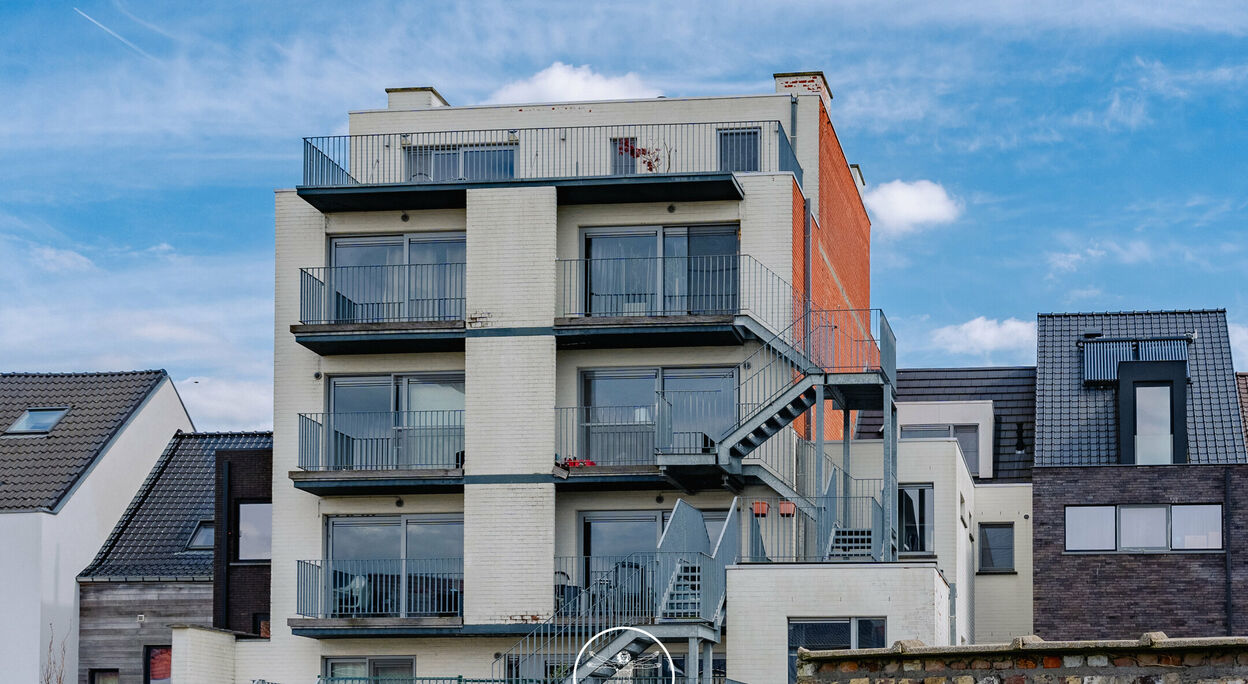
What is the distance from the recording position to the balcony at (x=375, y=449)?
3759 cm

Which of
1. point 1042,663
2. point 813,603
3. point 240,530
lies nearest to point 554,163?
point 240,530

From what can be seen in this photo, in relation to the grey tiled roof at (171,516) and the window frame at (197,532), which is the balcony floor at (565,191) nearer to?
the grey tiled roof at (171,516)

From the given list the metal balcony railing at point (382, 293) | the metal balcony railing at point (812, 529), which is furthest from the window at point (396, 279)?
the metal balcony railing at point (812, 529)

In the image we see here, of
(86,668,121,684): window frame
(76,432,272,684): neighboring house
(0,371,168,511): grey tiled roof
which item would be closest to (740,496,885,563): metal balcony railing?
(76,432,272,684): neighboring house

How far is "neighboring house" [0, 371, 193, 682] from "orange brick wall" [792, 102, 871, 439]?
1517 cm

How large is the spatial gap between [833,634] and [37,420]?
2025 cm

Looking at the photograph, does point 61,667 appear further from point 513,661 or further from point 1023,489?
point 1023,489

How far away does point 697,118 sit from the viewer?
40.7 m

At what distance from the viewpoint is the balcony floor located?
3703cm

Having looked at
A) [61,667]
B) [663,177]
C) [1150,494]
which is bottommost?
[61,667]

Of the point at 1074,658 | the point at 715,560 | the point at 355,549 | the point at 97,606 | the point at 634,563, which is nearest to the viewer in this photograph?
the point at 1074,658

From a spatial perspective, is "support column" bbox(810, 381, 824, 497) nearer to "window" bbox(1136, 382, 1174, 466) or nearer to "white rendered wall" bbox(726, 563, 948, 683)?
"white rendered wall" bbox(726, 563, 948, 683)

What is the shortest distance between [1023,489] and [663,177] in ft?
36.4

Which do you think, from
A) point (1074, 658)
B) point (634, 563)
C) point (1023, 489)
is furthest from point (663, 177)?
point (1074, 658)
